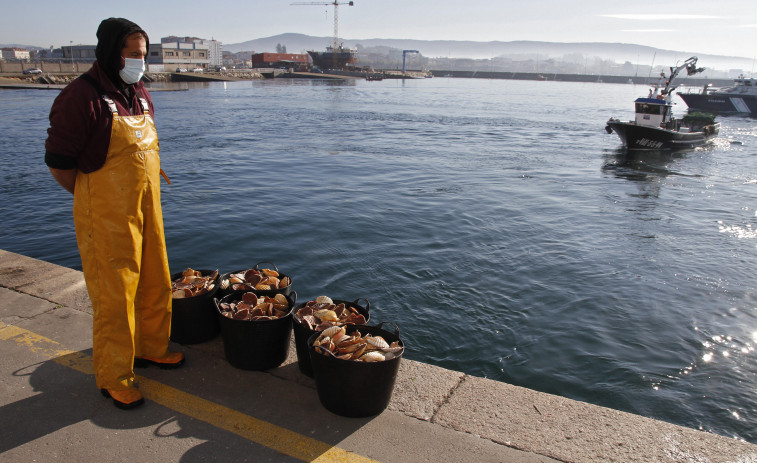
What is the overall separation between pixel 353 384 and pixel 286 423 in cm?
50

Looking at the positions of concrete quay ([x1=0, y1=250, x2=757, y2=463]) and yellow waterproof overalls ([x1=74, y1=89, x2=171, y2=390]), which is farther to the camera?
yellow waterproof overalls ([x1=74, y1=89, x2=171, y2=390])

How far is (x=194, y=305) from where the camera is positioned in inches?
152

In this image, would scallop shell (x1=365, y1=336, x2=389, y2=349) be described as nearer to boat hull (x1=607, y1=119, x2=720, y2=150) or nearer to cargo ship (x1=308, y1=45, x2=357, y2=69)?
boat hull (x1=607, y1=119, x2=720, y2=150)

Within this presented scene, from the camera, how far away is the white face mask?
312cm

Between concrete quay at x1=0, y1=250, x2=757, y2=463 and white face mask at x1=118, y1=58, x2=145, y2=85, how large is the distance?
203 cm

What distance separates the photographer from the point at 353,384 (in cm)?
307

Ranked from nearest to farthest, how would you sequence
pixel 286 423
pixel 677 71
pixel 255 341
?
1. pixel 286 423
2. pixel 255 341
3. pixel 677 71

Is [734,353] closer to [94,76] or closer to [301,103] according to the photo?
[94,76]

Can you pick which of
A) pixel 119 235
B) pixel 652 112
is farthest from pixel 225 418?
pixel 652 112

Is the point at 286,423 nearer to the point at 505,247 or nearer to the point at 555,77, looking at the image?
the point at 505,247

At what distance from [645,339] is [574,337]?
936mm

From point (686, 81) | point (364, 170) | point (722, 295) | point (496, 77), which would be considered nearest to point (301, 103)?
point (364, 170)

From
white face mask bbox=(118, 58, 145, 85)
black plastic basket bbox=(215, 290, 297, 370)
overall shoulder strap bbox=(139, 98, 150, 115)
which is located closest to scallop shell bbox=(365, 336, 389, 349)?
black plastic basket bbox=(215, 290, 297, 370)

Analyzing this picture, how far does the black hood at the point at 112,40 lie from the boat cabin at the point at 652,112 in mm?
27014
